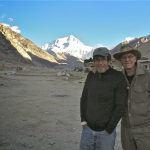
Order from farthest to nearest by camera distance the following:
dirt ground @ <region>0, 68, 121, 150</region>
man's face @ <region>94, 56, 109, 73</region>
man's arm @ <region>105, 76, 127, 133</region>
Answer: dirt ground @ <region>0, 68, 121, 150</region> → man's face @ <region>94, 56, 109, 73</region> → man's arm @ <region>105, 76, 127, 133</region>

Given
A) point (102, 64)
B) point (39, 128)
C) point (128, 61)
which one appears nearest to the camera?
point (102, 64)

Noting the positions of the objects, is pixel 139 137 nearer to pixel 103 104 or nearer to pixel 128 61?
pixel 103 104

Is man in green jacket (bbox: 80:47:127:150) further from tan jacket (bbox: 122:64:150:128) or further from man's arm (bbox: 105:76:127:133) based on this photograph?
tan jacket (bbox: 122:64:150:128)

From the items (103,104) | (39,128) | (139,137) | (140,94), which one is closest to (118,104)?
(103,104)

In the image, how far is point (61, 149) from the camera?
307 inches

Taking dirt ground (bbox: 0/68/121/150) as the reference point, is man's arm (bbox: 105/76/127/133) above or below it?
above

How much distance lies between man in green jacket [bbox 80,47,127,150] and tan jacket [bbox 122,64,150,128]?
0.10 metres

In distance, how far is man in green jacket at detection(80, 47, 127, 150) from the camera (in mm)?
4152

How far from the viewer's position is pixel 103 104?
4168mm

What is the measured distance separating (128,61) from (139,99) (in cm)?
52

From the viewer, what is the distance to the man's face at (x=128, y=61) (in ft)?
14.2

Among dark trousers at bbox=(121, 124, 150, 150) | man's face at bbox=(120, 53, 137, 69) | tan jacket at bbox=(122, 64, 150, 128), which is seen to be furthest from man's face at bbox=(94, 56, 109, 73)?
dark trousers at bbox=(121, 124, 150, 150)

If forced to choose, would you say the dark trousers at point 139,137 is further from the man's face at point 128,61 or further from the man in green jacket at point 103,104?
the man's face at point 128,61

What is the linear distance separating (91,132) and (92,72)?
77 centimetres
